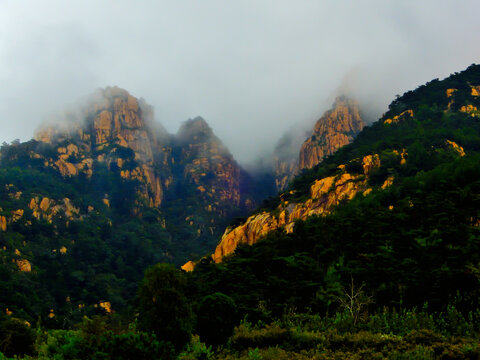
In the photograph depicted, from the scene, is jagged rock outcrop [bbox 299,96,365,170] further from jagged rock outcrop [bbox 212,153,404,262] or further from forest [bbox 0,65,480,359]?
jagged rock outcrop [bbox 212,153,404,262]

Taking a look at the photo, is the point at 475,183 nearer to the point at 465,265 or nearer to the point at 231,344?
the point at 465,265

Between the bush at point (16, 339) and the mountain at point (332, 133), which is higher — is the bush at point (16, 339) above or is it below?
below

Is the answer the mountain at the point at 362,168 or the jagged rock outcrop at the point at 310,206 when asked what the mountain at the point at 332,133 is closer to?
the mountain at the point at 362,168

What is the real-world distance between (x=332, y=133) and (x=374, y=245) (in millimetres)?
135630

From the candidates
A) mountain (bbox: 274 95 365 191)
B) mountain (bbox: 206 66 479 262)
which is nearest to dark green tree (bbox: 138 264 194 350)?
mountain (bbox: 206 66 479 262)

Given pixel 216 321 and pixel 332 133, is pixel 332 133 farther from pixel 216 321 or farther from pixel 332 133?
pixel 216 321

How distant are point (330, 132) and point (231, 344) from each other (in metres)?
154

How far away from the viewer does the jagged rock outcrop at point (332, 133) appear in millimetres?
167250

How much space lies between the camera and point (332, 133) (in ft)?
559

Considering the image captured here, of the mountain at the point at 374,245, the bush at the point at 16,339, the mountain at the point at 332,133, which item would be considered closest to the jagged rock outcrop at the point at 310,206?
the mountain at the point at 374,245

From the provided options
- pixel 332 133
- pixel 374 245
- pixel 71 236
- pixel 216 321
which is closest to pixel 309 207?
pixel 374 245

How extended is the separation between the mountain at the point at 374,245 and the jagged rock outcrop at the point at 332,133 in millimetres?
85433

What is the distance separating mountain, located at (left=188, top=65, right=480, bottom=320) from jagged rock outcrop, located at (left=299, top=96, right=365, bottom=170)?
8543 cm

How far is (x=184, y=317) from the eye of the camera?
2497 cm
